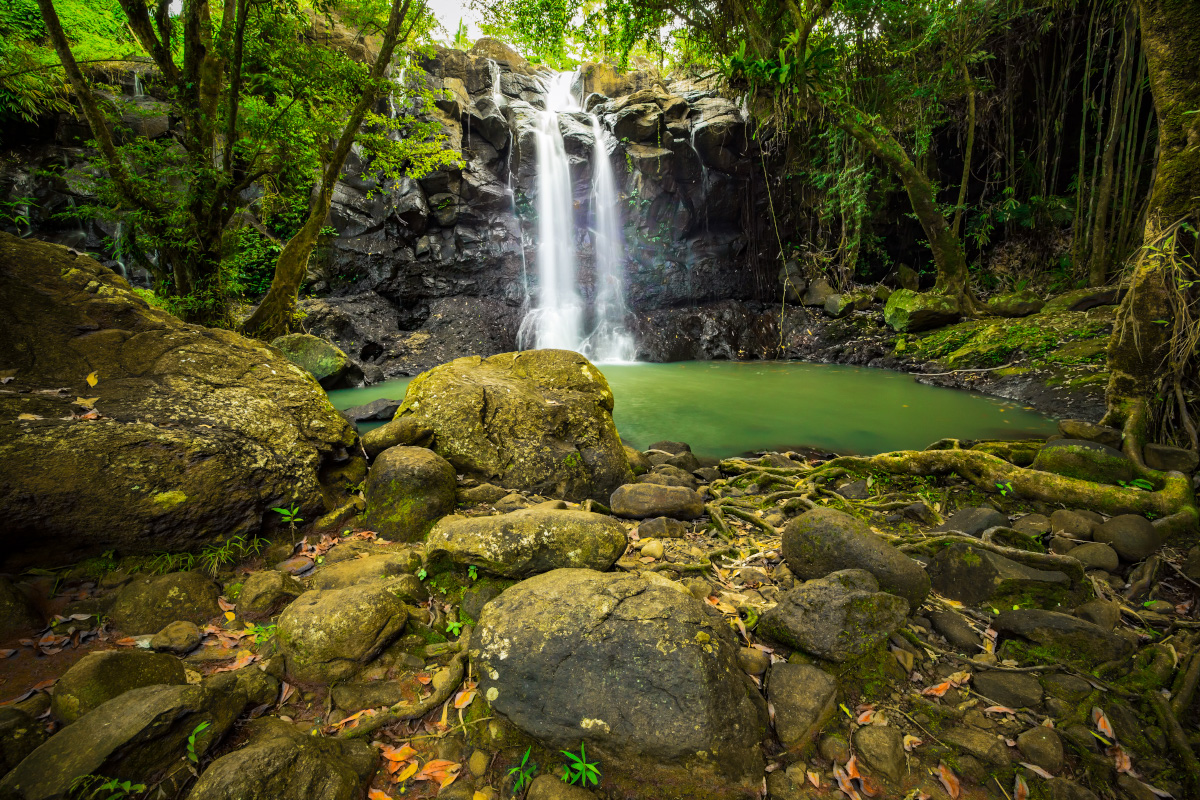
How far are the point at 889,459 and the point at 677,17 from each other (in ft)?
32.5

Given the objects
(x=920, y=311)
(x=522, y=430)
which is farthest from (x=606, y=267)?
(x=522, y=430)

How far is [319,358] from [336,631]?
10.2 meters

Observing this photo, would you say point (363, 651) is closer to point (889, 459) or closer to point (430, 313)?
point (889, 459)

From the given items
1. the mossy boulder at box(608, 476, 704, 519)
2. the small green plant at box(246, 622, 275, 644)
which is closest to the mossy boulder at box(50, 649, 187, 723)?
the small green plant at box(246, 622, 275, 644)

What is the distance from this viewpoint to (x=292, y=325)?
1022 centimetres

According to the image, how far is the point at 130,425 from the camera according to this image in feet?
9.77

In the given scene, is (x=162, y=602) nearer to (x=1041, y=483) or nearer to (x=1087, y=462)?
Answer: (x=1041, y=483)

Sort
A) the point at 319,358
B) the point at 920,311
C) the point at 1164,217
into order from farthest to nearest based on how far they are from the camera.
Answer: the point at 920,311 < the point at 319,358 < the point at 1164,217

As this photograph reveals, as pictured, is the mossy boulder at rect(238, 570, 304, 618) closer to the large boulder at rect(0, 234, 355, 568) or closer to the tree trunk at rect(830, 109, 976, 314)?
the large boulder at rect(0, 234, 355, 568)

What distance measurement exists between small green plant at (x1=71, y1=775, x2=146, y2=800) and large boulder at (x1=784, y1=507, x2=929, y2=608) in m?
3.17

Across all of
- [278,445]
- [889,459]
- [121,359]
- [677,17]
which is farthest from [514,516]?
[677,17]

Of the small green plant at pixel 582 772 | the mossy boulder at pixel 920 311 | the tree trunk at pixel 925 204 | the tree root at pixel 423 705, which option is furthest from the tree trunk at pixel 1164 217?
the mossy boulder at pixel 920 311

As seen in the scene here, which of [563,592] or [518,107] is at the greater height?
[518,107]

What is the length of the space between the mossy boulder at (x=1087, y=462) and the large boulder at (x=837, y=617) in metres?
3.29
